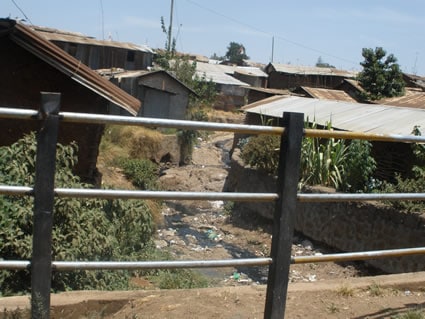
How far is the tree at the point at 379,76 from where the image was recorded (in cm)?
2866

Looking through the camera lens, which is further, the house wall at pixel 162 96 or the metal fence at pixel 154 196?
the house wall at pixel 162 96

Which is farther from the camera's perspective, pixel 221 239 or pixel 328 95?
pixel 328 95

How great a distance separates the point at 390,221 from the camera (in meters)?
10.7

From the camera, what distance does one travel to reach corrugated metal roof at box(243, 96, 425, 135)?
1323 centimetres

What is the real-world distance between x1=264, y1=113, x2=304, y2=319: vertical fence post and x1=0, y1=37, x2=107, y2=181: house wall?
707 cm

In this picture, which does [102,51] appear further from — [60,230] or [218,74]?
[60,230]

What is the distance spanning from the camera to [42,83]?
31.2 ft

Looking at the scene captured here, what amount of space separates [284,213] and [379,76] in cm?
2722

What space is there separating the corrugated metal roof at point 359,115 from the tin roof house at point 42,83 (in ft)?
20.9

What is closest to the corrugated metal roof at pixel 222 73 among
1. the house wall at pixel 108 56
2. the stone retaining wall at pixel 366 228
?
the house wall at pixel 108 56

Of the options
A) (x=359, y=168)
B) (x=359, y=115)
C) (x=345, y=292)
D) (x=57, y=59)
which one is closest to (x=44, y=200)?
(x=345, y=292)

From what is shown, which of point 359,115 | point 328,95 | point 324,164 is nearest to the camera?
point 324,164

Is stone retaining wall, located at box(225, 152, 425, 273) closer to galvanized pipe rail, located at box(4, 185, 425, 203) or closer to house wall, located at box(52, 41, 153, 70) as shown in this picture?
galvanized pipe rail, located at box(4, 185, 425, 203)

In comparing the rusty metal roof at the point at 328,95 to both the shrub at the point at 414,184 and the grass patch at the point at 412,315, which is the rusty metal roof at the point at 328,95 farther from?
the grass patch at the point at 412,315
